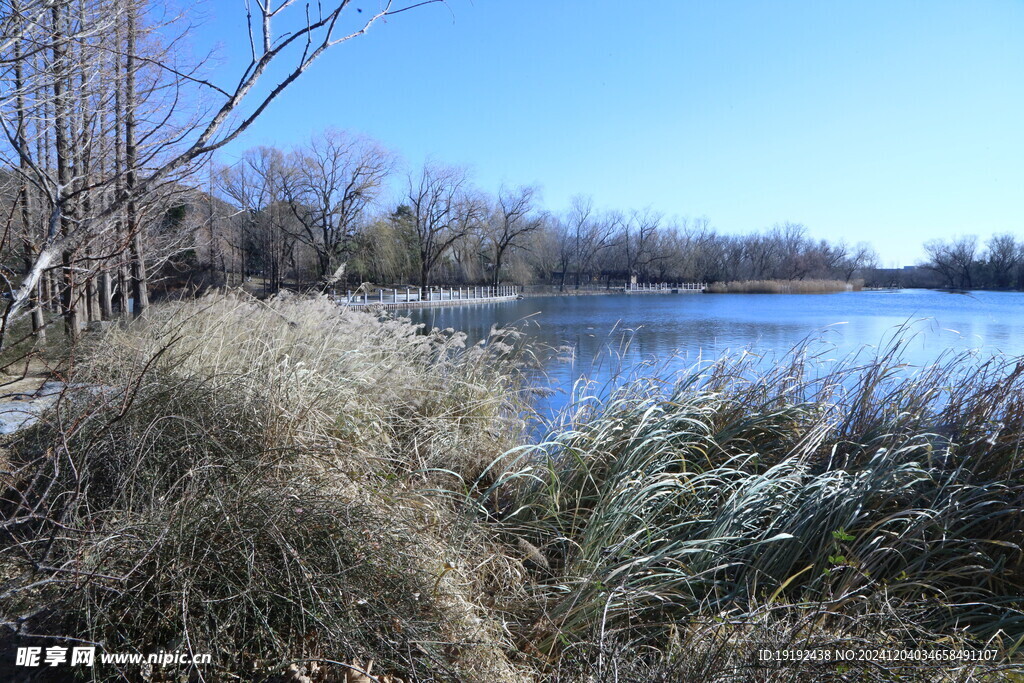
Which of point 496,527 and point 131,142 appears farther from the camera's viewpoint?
point 131,142

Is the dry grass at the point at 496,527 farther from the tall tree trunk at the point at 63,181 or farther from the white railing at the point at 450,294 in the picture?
the white railing at the point at 450,294

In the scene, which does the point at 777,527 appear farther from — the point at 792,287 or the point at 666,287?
the point at 666,287

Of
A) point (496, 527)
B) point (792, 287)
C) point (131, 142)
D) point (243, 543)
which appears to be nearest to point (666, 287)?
point (792, 287)

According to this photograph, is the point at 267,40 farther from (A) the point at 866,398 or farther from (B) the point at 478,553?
(A) the point at 866,398

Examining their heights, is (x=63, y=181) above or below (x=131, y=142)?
below

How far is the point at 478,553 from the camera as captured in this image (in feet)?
9.42

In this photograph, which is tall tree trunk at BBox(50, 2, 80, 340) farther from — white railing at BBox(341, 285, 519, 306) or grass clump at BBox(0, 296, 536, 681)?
white railing at BBox(341, 285, 519, 306)

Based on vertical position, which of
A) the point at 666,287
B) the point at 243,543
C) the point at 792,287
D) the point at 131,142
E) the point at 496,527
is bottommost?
the point at 496,527

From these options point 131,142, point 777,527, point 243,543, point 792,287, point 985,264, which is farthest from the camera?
point 792,287

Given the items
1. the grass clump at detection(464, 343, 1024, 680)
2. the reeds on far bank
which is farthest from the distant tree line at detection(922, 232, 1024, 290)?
the grass clump at detection(464, 343, 1024, 680)

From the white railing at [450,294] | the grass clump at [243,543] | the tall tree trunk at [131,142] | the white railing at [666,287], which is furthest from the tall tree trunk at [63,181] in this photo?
the white railing at [666,287]

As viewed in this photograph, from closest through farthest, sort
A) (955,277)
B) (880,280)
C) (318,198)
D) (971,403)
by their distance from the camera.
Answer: (971,403) → (955,277) → (318,198) → (880,280)

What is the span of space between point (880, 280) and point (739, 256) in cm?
1800

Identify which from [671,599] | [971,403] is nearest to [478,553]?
[671,599]
